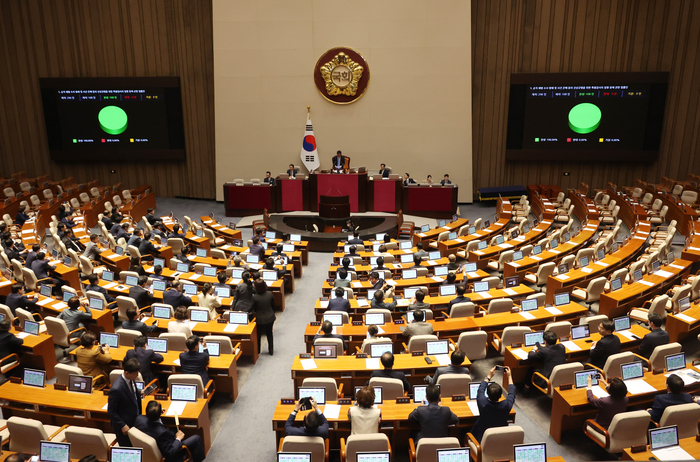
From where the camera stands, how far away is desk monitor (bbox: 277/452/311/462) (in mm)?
5016

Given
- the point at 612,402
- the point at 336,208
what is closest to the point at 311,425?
the point at 612,402

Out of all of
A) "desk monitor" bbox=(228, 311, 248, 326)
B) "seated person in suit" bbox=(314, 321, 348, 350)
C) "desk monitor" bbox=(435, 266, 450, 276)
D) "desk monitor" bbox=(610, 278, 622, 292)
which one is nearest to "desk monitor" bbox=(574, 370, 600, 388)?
"seated person in suit" bbox=(314, 321, 348, 350)

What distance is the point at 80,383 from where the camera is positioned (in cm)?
652

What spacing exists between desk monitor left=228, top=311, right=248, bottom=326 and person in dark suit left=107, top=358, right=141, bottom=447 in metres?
2.76

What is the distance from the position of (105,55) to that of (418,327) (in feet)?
64.0

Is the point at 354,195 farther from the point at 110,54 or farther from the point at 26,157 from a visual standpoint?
the point at 26,157

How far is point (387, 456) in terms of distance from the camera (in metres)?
5.07

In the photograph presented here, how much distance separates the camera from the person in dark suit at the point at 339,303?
8758 mm

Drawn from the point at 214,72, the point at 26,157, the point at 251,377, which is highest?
the point at 214,72

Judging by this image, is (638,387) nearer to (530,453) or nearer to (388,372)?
(530,453)

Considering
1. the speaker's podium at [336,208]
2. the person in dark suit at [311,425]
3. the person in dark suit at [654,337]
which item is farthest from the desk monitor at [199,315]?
the speaker's podium at [336,208]

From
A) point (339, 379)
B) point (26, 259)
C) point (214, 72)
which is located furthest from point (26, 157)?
point (339, 379)

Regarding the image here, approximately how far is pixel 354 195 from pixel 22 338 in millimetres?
12587

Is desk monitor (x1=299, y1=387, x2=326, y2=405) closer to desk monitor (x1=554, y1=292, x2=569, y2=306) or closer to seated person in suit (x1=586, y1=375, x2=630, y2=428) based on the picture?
seated person in suit (x1=586, y1=375, x2=630, y2=428)
